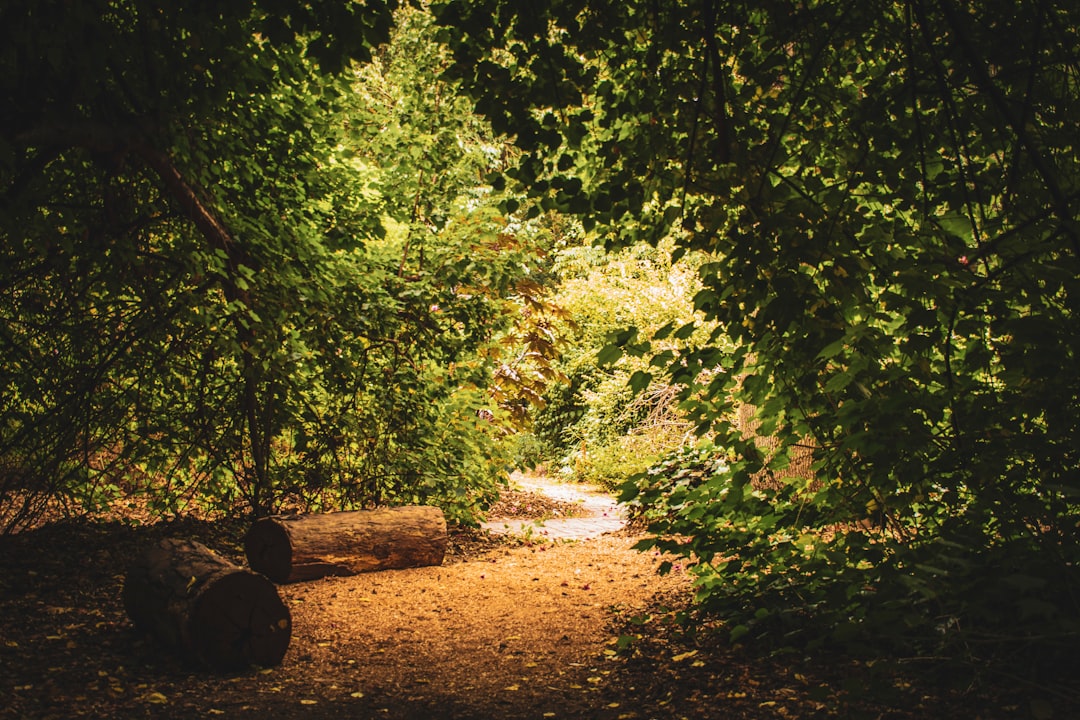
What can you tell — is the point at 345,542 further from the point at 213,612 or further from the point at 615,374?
the point at 615,374

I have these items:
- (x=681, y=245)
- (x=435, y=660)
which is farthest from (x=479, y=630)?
(x=681, y=245)

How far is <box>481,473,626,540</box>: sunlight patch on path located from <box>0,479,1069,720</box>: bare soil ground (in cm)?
174

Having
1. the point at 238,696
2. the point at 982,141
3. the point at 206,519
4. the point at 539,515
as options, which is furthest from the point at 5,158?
the point at 539,515

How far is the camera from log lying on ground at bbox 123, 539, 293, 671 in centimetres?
379

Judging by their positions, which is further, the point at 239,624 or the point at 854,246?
the point at 239,624

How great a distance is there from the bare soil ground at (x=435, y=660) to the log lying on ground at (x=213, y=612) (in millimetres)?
112

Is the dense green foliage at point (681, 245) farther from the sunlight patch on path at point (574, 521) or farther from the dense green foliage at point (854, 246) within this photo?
the sunlight patch on path at point (574, 521)

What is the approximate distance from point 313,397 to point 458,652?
2961mm

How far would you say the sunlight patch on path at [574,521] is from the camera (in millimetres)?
8414

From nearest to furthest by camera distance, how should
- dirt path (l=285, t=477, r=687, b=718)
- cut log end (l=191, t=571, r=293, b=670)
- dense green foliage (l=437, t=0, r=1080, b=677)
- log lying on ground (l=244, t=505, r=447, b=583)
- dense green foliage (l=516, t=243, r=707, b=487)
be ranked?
dense green foliage (l=437, t=0, r=1080, b=677) < dirt path (l=285, t=477, r=687, b=718) < cut log end (l=191, t=571, r=293, b=670) < log lying on ground (l=244, t=505, r=447, b=583) < dense green foliage (l=516, t=243, r=707, b=487)

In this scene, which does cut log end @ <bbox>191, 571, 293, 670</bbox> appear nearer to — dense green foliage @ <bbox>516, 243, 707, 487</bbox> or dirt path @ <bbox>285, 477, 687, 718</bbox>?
dirt path @ <bbox>285, 477, 687, 718</bbox>

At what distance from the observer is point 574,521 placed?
9492mm

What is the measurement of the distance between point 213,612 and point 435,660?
127 cm

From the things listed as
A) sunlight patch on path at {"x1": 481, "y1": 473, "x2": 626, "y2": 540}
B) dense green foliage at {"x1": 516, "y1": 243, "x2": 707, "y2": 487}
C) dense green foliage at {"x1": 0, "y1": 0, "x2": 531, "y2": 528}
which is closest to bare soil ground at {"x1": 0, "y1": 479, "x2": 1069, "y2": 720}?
dense green foliage at {"x1": 0, "y1": 0, "x2": 531, "y2": 528}
